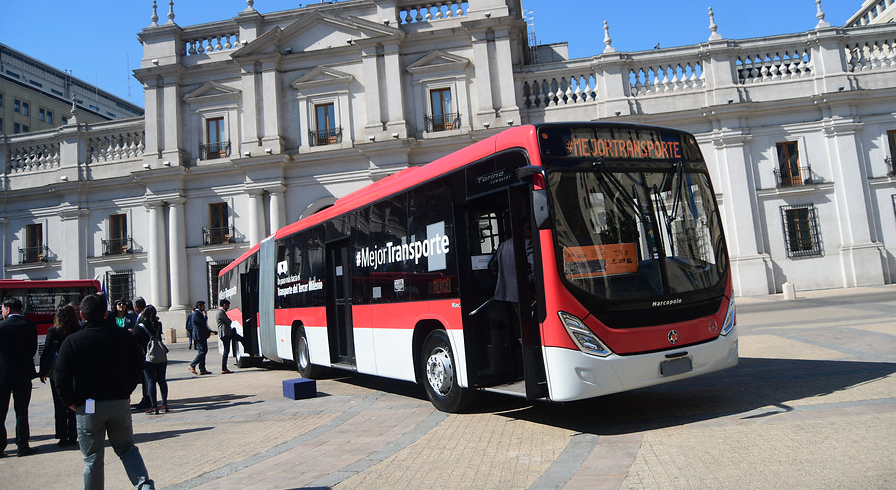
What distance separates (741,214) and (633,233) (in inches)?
883

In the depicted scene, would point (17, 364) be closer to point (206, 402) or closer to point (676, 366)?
point (206, 402)

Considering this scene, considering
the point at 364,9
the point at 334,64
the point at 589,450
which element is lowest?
the point at 589,450

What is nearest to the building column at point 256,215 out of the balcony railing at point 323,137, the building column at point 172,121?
the balcony railing at point 323,137

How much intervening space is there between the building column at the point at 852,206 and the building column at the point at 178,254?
97.8 ft

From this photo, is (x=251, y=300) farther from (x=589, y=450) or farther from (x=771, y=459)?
(x=771, y=459)

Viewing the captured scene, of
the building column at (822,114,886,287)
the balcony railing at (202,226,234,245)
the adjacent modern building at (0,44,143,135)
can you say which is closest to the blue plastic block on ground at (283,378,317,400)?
the balcony railing at (202,226,234,245)

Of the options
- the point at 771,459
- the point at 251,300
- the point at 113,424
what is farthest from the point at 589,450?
the point at 251,300

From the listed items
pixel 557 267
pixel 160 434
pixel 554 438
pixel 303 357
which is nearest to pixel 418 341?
pixel 554 438

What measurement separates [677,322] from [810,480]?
229 centimetres

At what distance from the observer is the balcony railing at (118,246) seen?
30.8 m

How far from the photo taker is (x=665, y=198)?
6895 millimetres

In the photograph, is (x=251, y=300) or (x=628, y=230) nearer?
(x=628, y=230)

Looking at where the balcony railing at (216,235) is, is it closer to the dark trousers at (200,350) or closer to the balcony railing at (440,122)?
the balcony railing at (440,122)

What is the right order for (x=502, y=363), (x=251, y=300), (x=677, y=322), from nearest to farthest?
(x=677, y=322), (x=502, y=363), (x=251, y=300)
